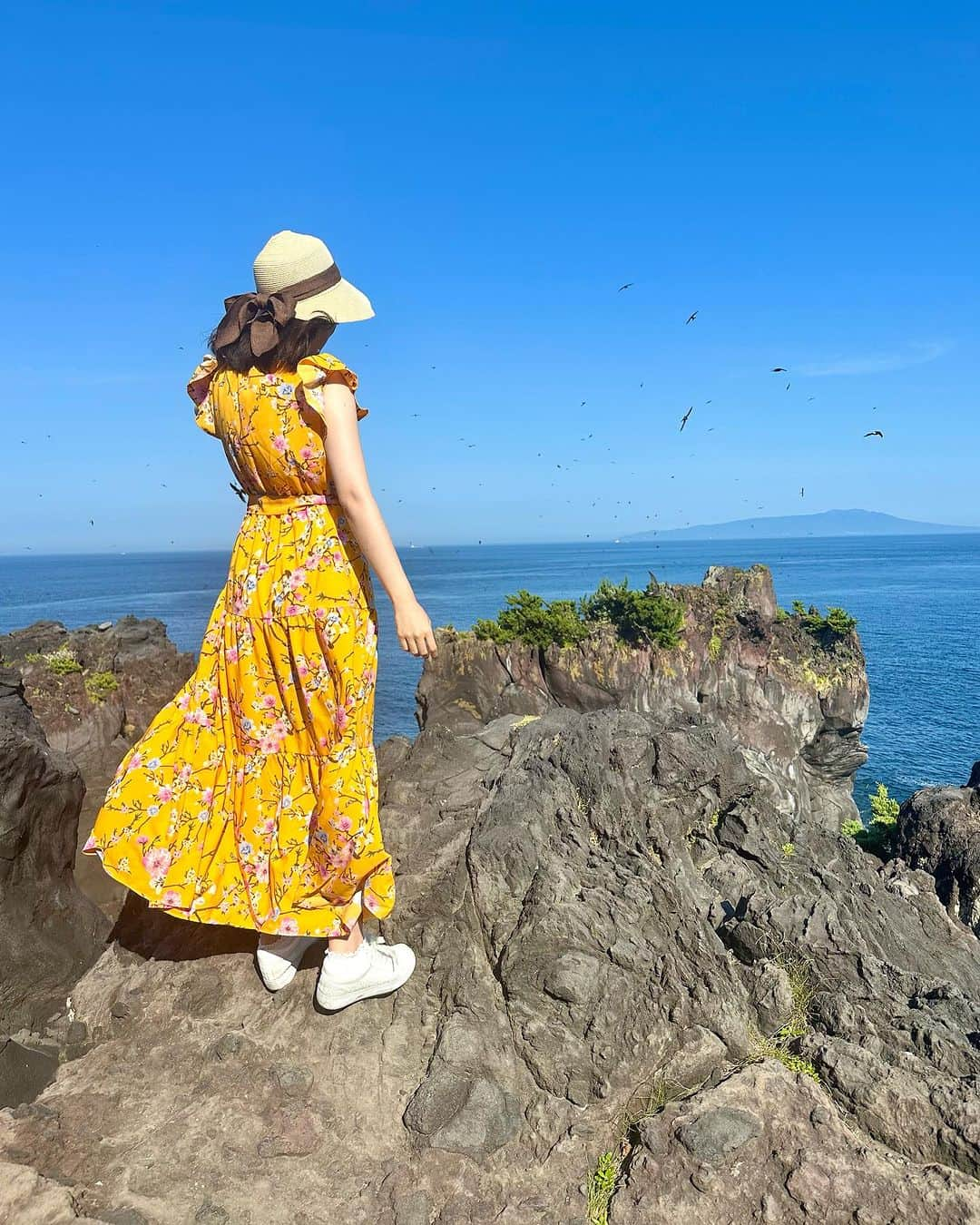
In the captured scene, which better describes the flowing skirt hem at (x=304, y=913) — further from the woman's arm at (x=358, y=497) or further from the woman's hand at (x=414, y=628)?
the woman's arm at (x=358, y=497)

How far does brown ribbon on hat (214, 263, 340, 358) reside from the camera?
4.17 m

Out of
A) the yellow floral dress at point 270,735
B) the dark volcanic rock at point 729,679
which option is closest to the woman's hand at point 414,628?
the yellow floral dress at point 270,735

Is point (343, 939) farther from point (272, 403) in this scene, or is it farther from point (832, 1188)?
point (272, 403)

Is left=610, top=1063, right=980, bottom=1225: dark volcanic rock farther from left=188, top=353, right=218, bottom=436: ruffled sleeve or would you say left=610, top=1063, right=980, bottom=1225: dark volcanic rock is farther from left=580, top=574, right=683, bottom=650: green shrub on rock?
left=580, top=574, right=683, bottom=650: green shrub on rock

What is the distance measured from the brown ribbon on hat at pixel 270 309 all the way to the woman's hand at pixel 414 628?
5.18ft

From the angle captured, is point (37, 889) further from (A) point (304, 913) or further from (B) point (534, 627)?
(B) point (534, 627)

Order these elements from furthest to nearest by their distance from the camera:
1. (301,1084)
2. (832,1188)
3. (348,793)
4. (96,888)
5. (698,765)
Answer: (96,888)
(698,765)
(348,793)
(301,1084)
(832,1188)

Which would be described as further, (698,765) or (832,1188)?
(698,765)

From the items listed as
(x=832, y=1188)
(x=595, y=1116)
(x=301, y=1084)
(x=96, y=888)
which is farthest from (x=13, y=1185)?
(x=96, y=888)

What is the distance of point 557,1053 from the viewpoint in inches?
168

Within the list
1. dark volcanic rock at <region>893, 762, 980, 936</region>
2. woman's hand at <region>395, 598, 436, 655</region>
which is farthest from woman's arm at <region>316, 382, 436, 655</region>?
dark volcanic rock at <region>893, 762, 980, 936</region>

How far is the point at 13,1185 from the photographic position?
3.40m

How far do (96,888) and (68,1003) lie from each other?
3611 millimetres

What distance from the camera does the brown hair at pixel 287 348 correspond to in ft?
13.8
